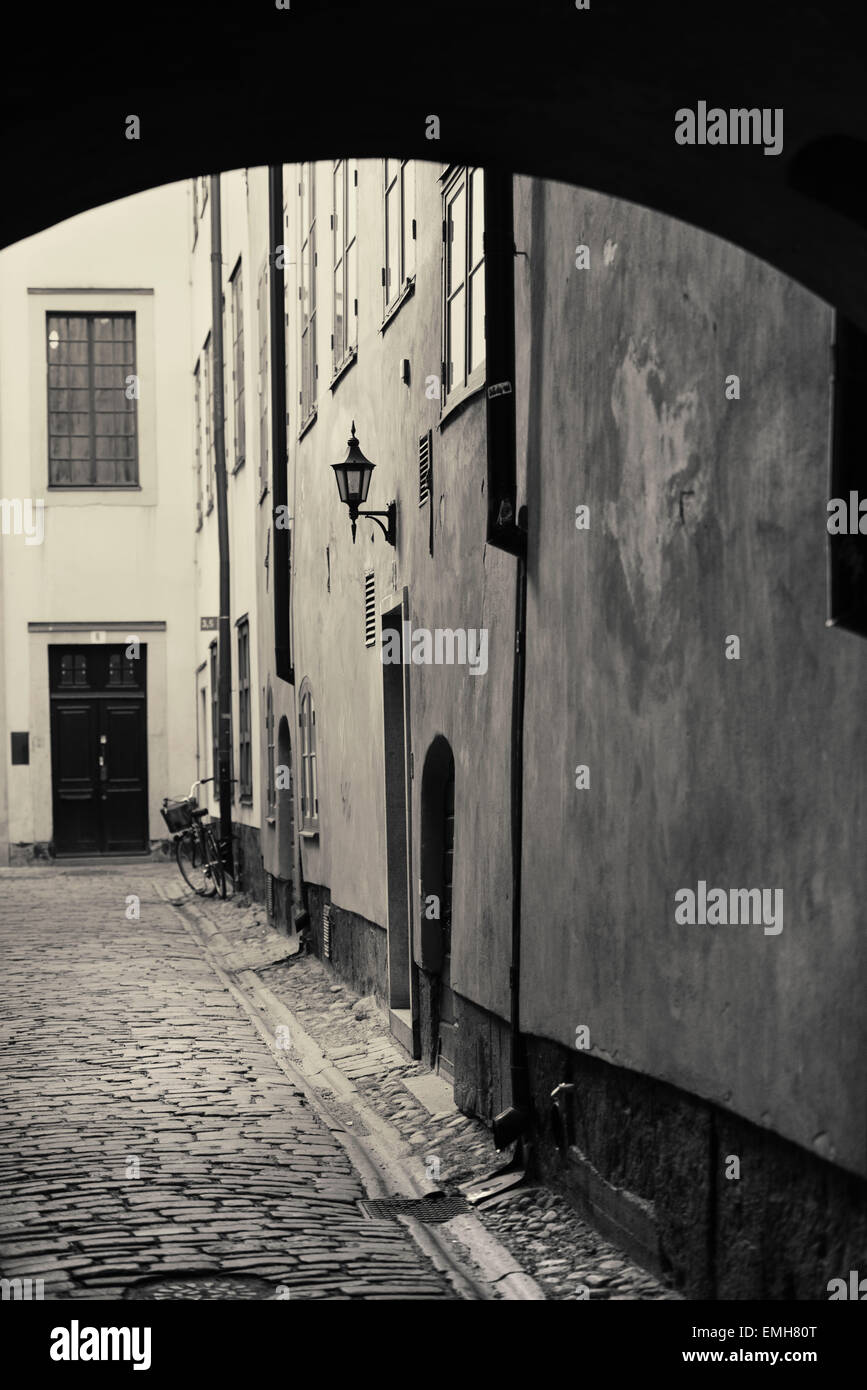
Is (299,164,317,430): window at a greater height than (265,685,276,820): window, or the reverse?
(299,164,317,430): window

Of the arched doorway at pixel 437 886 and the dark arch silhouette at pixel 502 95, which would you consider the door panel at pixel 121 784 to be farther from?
the dark arch silhouette at pixel 502 95

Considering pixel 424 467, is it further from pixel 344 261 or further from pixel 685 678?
pixel 685 678

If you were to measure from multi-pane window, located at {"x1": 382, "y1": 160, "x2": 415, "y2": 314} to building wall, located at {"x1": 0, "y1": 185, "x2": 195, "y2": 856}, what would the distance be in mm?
16285

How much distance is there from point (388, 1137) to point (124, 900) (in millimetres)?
12475

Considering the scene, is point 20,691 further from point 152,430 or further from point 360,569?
point 360,569

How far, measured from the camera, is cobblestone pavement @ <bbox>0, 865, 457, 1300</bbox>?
5.79 metres

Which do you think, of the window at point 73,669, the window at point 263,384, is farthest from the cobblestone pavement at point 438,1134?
the window at point 73,669

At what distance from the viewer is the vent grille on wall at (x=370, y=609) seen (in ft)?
37.7

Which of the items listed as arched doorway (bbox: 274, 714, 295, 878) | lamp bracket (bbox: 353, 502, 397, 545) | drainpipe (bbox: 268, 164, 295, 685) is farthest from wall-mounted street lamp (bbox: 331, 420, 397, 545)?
arched doorway (bbox: 274, 714, 295, 878)

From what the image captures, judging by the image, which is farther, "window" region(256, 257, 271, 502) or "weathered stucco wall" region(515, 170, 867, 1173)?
"window" region(256, 257, 271, 502)

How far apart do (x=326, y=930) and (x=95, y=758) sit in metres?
13.9

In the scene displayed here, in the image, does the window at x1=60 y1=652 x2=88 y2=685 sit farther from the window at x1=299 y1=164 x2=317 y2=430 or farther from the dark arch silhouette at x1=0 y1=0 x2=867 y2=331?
the dark arch silhouette at x1=0 y1=0 x2=867 y2=331

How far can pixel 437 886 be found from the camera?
9.53 metres
